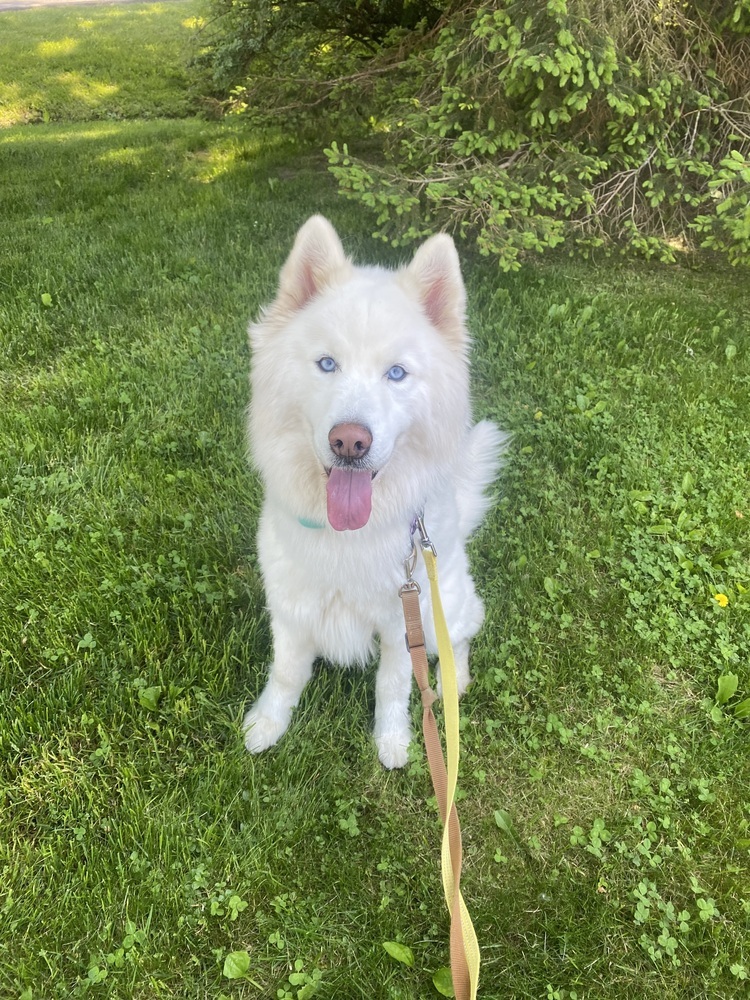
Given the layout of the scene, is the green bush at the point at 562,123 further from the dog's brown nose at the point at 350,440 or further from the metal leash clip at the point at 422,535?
the dog's brown nose at the point at 350,440

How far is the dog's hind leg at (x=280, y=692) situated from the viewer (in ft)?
7.39

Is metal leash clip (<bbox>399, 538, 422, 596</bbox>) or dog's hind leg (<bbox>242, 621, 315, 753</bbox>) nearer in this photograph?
metal leash clip (<bbox>399, 538, 422, 596</bbox>)

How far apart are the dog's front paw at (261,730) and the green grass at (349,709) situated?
5 cm

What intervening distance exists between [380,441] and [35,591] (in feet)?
5.96

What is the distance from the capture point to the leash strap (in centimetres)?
146

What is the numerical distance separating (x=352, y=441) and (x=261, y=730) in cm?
130

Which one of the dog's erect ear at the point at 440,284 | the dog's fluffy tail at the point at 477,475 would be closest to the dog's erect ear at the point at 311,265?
the dog's erect ear at the point at 440,284

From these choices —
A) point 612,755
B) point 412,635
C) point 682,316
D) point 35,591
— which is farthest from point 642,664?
point 682,316

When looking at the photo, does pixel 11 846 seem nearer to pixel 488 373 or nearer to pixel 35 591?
pixel 35 591

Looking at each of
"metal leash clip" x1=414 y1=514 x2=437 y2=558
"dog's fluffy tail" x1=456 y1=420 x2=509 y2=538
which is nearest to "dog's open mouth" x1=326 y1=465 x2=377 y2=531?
"metal leash clip" x1=414 y1=514 x2=437 y2=558

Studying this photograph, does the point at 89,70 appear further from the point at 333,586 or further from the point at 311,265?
the point at 333,586

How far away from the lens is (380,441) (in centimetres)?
166

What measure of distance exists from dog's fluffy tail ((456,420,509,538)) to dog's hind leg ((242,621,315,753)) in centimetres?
91

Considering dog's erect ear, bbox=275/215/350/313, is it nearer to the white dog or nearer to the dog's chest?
the white dog
